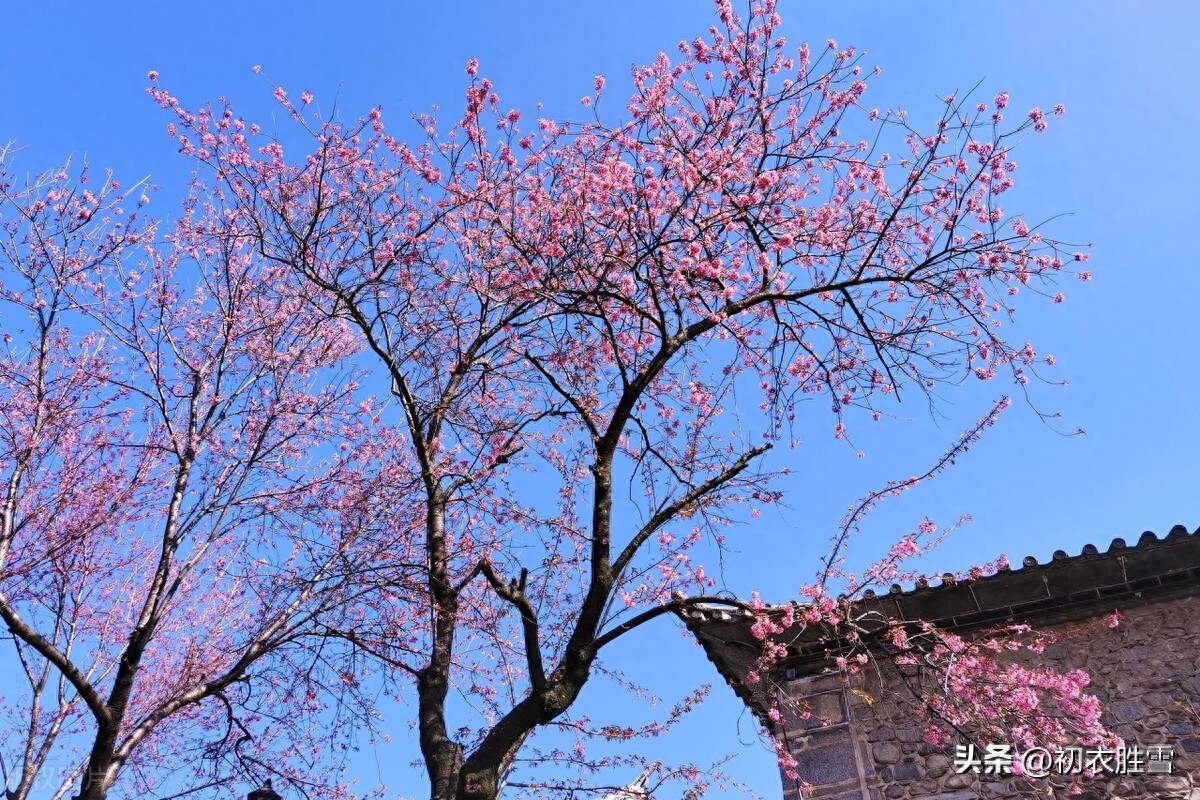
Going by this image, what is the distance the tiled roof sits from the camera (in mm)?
6477

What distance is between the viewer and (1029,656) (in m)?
6.68

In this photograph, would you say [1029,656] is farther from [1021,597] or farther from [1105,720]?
[1105,720]

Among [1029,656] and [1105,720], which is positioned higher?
[1029,656]

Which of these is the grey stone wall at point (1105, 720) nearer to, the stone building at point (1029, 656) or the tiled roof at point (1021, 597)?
the stone building at point (1029, 656)

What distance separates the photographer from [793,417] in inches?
274

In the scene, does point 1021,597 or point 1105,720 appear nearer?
point 1105,720

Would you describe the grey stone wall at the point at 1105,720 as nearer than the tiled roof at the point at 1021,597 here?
Yes

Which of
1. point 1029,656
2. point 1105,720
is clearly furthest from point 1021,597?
point 1105,720

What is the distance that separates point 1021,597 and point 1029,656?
44 centimetres

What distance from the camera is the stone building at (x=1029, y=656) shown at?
609cm

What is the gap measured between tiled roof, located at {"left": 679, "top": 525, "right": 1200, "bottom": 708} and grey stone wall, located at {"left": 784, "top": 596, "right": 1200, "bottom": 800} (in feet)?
0.66

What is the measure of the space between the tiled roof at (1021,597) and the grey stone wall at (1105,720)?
0.20 metres

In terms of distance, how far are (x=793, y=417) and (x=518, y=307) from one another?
2383mm

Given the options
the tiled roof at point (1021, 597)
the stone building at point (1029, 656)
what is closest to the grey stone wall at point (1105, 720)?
the stone building at point (1029, 656)
